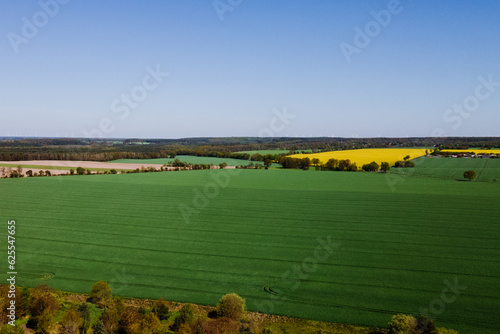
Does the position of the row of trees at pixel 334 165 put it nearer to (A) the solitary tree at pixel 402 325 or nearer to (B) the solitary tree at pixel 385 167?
(B) the solitary tree at pixel 385 167

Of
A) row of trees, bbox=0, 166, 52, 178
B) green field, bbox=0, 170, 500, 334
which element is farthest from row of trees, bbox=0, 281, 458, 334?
row of trees, bbox=0, 166, 52, 178

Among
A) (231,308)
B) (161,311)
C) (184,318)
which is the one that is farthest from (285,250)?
(161,311)

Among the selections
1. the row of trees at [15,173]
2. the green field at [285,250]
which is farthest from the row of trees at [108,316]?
the row of trees at [15,173]

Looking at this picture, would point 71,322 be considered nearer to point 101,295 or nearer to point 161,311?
point 101,295

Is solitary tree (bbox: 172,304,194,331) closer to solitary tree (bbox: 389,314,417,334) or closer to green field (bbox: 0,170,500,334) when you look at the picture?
green field (bbox: 0,170,500,334)

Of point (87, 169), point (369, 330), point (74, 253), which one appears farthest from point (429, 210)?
point (87, 169)

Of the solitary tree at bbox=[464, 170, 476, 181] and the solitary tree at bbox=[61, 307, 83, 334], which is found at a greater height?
the solitary tree at bbox=[464, 170, 476, 181]

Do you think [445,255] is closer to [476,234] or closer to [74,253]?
[476,234]
